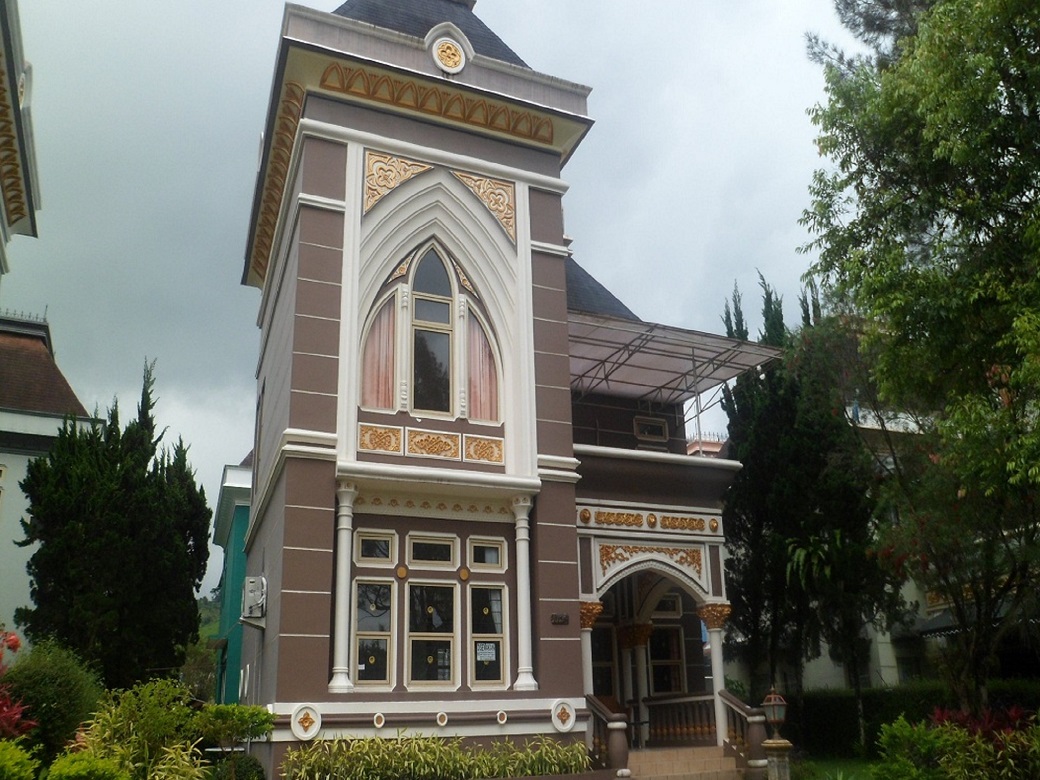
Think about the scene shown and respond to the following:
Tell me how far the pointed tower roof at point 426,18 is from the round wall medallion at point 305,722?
30.8 ft

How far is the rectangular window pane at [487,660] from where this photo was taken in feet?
38.9

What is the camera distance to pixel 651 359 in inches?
679

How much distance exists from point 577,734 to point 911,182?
8052 mm

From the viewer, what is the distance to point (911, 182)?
11.6 metres

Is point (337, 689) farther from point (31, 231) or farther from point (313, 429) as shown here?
point (31, 231)

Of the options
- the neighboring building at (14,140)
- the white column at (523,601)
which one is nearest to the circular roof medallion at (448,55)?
the neighboring building at (14,140)

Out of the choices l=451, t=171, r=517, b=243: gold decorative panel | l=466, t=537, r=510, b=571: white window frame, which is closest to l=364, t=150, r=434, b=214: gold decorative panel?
Result: l=451, t=171, r=517, b=243: gold decorative panel

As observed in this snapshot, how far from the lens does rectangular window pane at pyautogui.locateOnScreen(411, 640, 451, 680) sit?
11578 mm

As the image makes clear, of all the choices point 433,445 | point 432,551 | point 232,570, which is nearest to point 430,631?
point 432,551

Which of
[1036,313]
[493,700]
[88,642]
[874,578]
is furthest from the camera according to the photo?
[874,578]

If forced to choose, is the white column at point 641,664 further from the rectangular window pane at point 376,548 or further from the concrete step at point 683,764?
the rectangular window pane at point 376,548

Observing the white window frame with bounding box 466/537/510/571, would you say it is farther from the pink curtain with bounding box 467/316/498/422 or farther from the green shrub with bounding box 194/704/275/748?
the green shrub with bounding box 194/704/275/748

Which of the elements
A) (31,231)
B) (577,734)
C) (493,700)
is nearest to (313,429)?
(493,700)

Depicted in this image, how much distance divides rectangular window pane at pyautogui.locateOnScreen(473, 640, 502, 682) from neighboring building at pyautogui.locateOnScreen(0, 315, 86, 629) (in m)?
11.3
